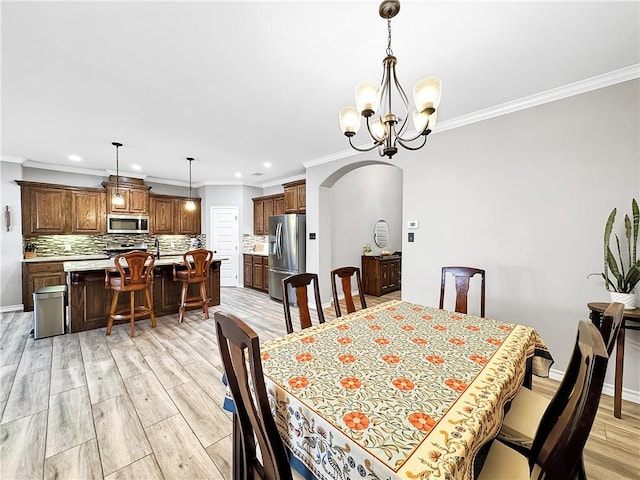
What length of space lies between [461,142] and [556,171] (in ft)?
3.09

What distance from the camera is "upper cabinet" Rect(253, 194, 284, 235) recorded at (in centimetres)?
623

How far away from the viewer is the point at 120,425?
1.89 meters

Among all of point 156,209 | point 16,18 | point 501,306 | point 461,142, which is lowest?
point 501,306

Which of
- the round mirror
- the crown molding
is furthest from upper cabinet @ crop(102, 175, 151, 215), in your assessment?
the crown molding

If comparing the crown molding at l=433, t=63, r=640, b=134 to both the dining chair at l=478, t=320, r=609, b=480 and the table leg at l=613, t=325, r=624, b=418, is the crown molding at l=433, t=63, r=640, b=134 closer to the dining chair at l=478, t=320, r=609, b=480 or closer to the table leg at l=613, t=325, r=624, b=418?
the table leg at l=613, t=325, r=624, b=418

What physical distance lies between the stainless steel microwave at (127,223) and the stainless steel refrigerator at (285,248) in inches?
112

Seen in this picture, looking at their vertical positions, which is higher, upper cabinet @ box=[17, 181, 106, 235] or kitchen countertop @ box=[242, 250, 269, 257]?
upper cabinet @ box=[17, 181, 106, 235]

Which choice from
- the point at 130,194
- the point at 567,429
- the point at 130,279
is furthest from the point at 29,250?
the point at 567,429

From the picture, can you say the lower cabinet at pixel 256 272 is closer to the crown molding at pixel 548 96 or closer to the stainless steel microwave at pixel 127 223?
the stainless steel microwave at pixel 127 223

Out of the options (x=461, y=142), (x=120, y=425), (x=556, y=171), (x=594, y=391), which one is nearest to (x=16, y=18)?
(x=120, y=425)

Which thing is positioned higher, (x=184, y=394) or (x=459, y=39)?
(x=459, y=39)

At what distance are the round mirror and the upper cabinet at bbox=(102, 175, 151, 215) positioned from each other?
206 inches

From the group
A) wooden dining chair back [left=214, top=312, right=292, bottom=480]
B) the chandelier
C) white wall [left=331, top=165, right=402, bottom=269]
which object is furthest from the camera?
white wall [left=331, top=165, right=402, bottom=269]

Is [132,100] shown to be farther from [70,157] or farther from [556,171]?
[556,171]
